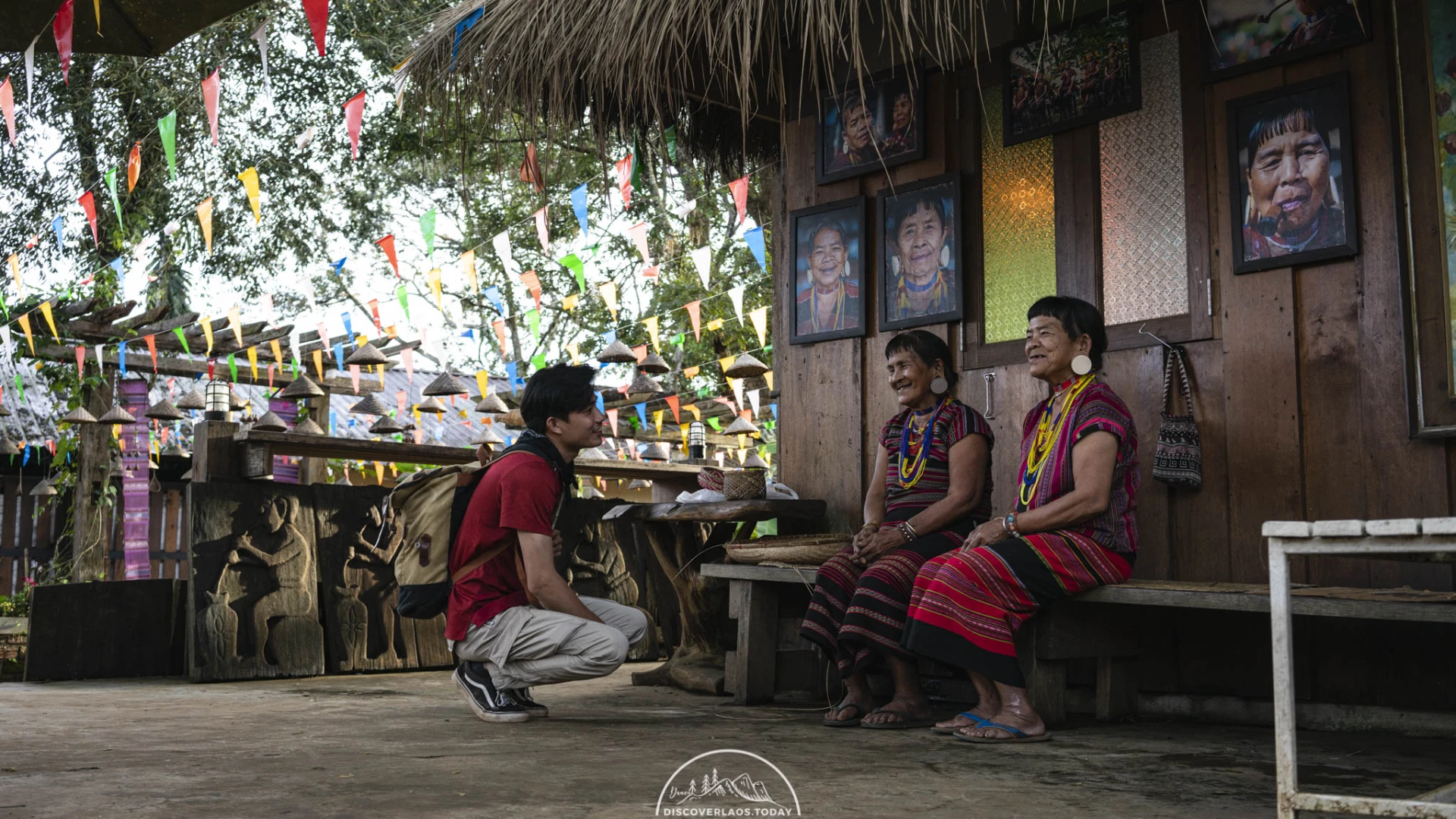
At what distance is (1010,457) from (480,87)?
10.1ft

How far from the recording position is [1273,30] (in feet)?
13.6

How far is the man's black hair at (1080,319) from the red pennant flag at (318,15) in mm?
3439

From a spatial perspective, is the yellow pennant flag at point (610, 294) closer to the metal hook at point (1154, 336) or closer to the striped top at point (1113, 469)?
the metal hook at point (1154, 336)

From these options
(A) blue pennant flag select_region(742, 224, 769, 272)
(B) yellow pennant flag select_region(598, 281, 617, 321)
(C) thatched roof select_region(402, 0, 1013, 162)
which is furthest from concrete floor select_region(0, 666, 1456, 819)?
(B) yellow pennant flag select_region(598, 281, 617, 321)

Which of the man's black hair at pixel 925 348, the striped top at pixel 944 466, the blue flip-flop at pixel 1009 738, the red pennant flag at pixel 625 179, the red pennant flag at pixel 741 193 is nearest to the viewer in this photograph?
the blue flip-flop at pixel 1009 738

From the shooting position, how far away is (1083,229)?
466cm

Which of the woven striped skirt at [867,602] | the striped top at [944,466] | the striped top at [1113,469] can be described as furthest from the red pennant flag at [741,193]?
the striped top at [1113,469]

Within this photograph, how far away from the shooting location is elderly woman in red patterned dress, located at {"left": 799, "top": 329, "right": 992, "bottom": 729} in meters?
4.04

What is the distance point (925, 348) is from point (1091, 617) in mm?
1158

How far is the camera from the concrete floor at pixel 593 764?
2477 millimetres

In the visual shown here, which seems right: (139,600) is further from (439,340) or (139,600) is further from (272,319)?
(439,340)

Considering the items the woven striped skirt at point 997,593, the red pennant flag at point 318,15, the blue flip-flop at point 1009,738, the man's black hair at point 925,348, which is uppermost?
the red pennant flag at point 318,15

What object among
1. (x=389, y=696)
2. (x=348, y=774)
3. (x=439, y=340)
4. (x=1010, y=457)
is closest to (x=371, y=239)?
(x=439, y=340)

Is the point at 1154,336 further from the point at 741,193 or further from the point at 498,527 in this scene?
the point at 741,193
